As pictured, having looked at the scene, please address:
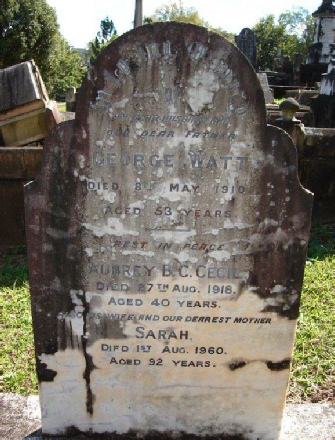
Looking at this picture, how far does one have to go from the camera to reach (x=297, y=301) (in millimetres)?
2279

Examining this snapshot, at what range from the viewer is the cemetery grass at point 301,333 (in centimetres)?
306

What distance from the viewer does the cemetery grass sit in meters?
3.06

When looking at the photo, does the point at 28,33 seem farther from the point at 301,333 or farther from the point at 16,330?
the point at 301,333

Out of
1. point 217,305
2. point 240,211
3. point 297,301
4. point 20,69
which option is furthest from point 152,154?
point 20,69

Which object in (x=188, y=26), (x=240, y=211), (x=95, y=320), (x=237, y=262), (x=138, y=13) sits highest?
(x=138, y=13)

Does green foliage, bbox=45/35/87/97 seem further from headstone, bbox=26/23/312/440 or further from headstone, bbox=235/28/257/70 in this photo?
headstone, bbox=26/23/312/440

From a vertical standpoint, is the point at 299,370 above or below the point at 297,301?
below

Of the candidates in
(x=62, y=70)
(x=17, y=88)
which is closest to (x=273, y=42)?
(x=62, y=70)

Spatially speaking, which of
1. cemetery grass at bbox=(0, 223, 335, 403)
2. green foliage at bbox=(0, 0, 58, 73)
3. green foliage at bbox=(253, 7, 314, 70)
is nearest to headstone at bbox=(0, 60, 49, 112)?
cemetery grass at bbox=(0, 223, 335, 403)

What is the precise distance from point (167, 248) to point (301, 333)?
1.96 meters

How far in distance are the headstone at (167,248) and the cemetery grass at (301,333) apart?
0.69 meters

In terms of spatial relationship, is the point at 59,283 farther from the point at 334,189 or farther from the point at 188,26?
the point at 334,189

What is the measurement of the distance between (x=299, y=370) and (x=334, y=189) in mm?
3257

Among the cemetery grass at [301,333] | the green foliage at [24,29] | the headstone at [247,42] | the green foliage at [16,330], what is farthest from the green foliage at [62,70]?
the cemetery grass at [301,333]
